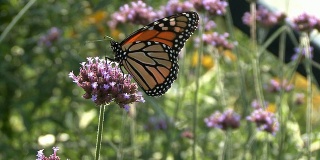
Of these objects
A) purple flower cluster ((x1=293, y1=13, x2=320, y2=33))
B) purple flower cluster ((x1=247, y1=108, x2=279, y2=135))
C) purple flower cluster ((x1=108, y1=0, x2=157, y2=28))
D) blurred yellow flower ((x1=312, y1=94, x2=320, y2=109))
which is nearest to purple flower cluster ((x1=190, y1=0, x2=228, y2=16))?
purple flower cluster ((x1=108, y1=0, x2=157, y2=28))

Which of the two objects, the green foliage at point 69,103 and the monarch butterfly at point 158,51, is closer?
the monarch butterfly at point 158,51

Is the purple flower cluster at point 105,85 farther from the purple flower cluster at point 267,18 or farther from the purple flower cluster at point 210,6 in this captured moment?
the purple flower cluster at point 267,18

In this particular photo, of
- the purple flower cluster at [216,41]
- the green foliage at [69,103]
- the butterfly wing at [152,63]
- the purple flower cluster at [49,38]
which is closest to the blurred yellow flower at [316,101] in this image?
the green foliage at [69,103]

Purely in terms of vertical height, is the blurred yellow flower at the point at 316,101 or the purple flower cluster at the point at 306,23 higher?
the blurred yellow flower at the point at 316,101

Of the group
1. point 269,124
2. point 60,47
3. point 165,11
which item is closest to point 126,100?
point 269,124

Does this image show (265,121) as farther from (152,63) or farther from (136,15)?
(136,15)

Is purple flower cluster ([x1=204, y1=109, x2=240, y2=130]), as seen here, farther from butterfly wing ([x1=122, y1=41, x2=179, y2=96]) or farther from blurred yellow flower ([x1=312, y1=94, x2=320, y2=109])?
blurred yellow flower ([x1=312, y1=94, x2=320, y2=109])

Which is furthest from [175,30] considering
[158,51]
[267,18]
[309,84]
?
[267,18]

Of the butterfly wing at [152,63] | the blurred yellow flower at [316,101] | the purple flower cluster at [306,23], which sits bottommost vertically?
the butterfly wing at [152,63]
